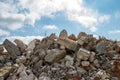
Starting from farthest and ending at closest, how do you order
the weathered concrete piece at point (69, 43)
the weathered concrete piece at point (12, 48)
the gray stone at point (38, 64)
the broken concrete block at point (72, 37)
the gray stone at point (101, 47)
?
the weathered concrete piece at point (12, 48) < the broken concrete block at point (72, 37) < the weathered concrete piece at point (69, 43) < the gray stone at point (38, 64) < the gray stone at point (101, 47)

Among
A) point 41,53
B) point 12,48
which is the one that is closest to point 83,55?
point 41,53

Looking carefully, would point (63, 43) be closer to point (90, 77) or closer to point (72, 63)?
point (72, 63)

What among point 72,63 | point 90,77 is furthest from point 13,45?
point 90,77

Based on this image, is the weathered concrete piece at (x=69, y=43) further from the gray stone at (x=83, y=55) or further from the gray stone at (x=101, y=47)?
the gray stone at (x=101, y=47)

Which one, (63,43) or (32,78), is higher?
(63,43)

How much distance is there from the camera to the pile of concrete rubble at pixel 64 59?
10.8 metres

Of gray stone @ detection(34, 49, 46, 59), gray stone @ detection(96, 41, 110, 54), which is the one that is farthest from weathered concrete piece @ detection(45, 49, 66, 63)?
gray stone @ detection(96, 41, 110, 54)

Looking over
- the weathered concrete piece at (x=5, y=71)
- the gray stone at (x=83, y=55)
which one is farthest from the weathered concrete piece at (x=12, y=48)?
the gray stone at (x=83, y=55)

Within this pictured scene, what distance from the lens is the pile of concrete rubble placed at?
1077cm

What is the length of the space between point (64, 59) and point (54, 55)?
0.37 meters

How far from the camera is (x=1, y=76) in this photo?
11.3m

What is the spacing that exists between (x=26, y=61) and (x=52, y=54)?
45.6 inches

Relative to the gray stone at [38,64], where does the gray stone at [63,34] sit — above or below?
above

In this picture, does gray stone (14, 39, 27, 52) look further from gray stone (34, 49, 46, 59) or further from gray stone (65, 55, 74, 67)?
gray stone (65, 55, 74, 67)
